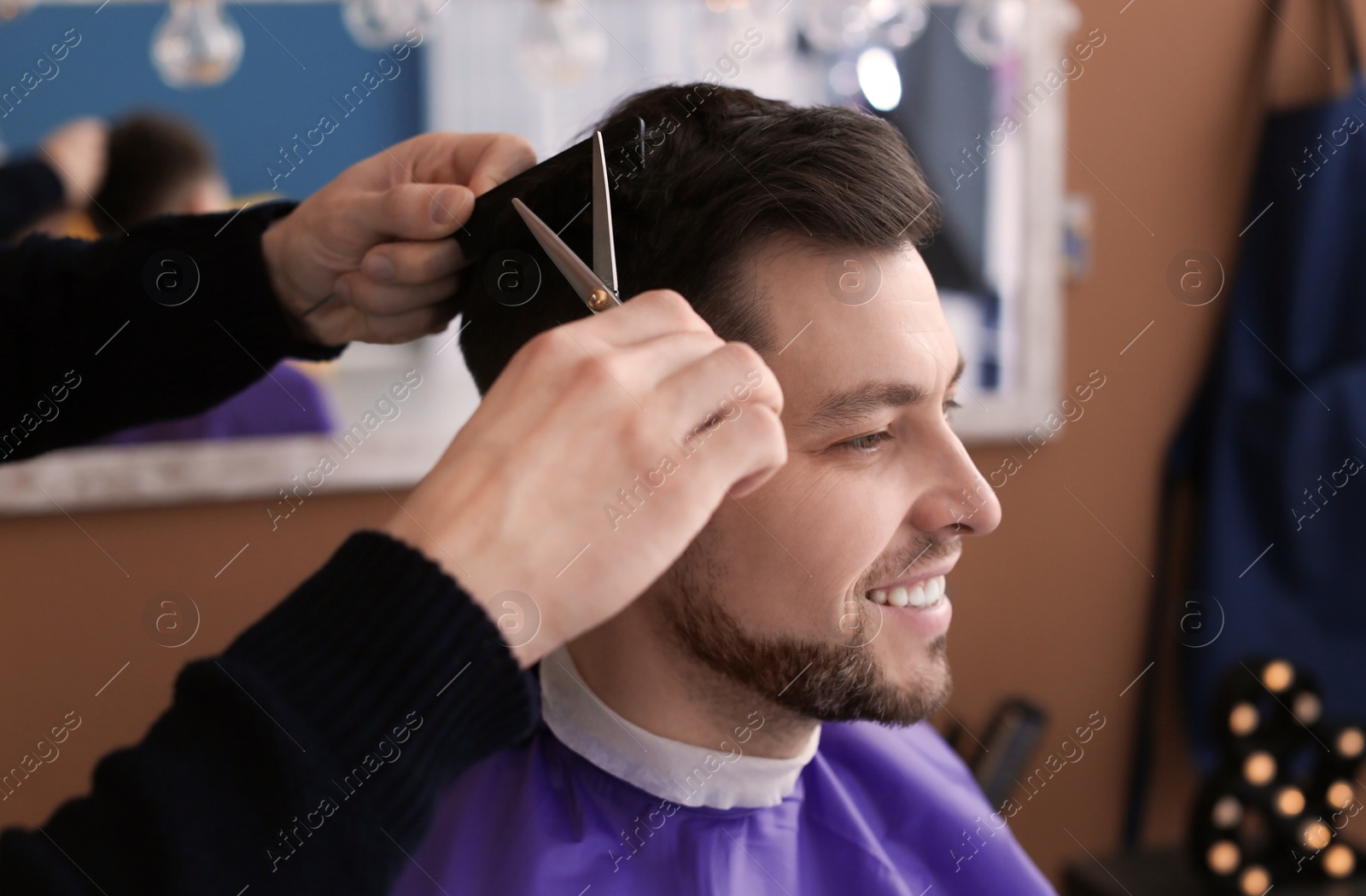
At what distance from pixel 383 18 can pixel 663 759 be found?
4.20ft

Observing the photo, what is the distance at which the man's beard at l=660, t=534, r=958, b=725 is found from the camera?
1138 mm

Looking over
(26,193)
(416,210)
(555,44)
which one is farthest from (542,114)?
(416,210)

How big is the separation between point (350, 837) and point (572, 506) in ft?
0.73

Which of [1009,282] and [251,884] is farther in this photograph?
[1009,282]

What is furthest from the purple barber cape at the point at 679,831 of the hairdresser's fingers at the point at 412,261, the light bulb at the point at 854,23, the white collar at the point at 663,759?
the light bulb at the point at 854,23

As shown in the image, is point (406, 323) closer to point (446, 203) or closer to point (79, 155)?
point (446, 203)

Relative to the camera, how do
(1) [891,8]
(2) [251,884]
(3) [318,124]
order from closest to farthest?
(2) [251,884]
(3) [318,124]
(1) [891,8]

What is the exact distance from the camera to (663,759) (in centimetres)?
119

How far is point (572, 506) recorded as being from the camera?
0.61 meters

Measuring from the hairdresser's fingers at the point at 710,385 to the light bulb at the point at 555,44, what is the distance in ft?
4.22

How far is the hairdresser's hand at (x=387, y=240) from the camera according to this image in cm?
104

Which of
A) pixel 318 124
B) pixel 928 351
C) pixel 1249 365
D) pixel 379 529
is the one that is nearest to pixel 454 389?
pixel 318 124

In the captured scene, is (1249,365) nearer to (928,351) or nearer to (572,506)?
(928,351)

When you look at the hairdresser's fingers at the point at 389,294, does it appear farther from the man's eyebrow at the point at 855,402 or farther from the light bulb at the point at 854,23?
the light bulb at the point at 854,23
